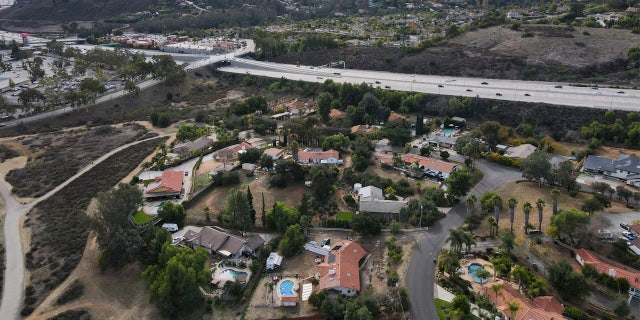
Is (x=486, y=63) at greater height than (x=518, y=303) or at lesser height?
greater

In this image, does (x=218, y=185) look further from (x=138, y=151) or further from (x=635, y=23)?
(x=635, y=23)

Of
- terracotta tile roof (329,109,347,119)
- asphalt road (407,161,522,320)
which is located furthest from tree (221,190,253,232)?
terracotta tile roof (329,109,347,119)

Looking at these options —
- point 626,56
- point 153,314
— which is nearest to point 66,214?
point 153,314

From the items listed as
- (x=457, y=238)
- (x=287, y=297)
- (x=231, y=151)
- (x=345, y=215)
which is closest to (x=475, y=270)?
(x=457, y=238)

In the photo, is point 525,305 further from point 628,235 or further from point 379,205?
point 379,205

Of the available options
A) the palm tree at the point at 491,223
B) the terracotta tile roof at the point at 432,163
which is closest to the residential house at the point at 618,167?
the terracotta tile roof at the point at 432,163
